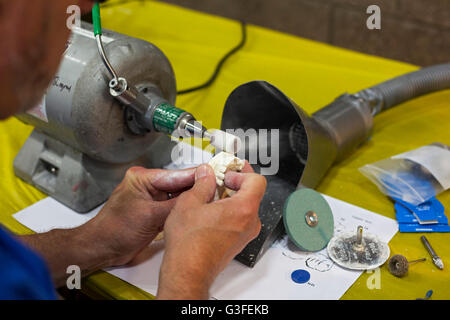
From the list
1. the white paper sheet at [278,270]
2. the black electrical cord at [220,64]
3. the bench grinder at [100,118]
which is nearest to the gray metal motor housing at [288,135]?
the white paper sheet at [278,270]

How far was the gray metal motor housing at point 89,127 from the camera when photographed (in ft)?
2.79

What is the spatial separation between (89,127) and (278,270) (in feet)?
1.33

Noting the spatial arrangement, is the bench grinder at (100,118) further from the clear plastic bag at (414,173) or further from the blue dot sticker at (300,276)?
the clear plastic bag at (414,173)

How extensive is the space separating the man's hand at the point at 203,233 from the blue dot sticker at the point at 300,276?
4.5 inches

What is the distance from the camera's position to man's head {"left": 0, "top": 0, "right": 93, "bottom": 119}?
1.55ft

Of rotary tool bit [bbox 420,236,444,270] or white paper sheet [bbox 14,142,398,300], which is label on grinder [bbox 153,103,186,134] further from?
rotary tool bit [bbox 420,236,444,270]

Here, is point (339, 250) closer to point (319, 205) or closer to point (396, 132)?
point (319, 205)

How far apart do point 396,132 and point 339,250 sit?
1.45 ft

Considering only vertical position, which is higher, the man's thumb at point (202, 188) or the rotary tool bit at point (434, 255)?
the man's thumb at point (202, 188)

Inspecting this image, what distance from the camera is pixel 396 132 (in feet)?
3.76

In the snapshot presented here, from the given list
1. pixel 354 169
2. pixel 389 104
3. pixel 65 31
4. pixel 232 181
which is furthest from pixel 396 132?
pixel 65 31

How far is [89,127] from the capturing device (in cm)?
86

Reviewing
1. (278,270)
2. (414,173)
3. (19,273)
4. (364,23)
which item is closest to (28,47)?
(19,273)

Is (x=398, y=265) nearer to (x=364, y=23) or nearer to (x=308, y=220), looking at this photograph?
(x=308, y=220)
